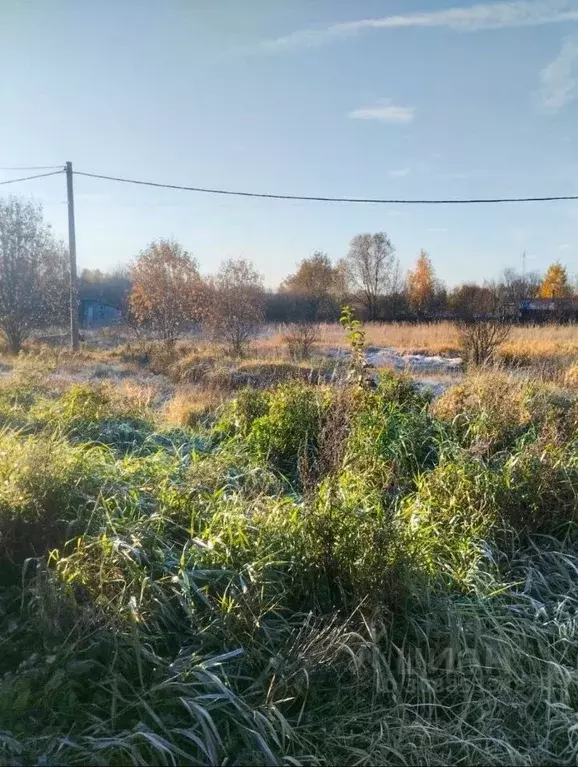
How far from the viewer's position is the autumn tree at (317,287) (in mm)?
29828

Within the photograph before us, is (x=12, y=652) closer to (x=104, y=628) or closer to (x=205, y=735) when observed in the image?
(x=104, y=628)

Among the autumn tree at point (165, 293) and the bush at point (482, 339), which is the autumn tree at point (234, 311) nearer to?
the autumn tree at point (165, 293)

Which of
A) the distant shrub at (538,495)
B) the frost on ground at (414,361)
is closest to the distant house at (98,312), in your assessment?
the frost on ground at (414,361)

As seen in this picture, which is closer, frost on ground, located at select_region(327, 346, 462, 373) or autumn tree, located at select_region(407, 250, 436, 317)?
frost on ground, located at select_region(327, 346, 462, 373)

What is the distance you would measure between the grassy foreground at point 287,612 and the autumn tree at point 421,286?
27.2 m

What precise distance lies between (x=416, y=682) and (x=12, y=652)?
1769 mm

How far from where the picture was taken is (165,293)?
18.2 metres

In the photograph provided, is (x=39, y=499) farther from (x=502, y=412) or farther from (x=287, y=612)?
(x=502, y=412)

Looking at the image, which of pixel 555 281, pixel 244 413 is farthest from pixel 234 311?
pixel 555 281

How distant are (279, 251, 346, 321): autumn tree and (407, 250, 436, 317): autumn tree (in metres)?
4.05

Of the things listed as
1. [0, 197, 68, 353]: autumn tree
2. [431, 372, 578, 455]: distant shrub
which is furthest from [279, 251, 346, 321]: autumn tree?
[431, 372, 578, 455]: distant shrub

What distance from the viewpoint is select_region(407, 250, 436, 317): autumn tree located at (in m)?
32.8

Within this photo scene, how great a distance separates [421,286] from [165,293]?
24.1 metres

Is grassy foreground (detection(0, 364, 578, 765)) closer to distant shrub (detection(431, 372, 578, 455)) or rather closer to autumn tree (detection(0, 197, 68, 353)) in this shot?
distant shrub (detection(431, 372, 578, 455))
